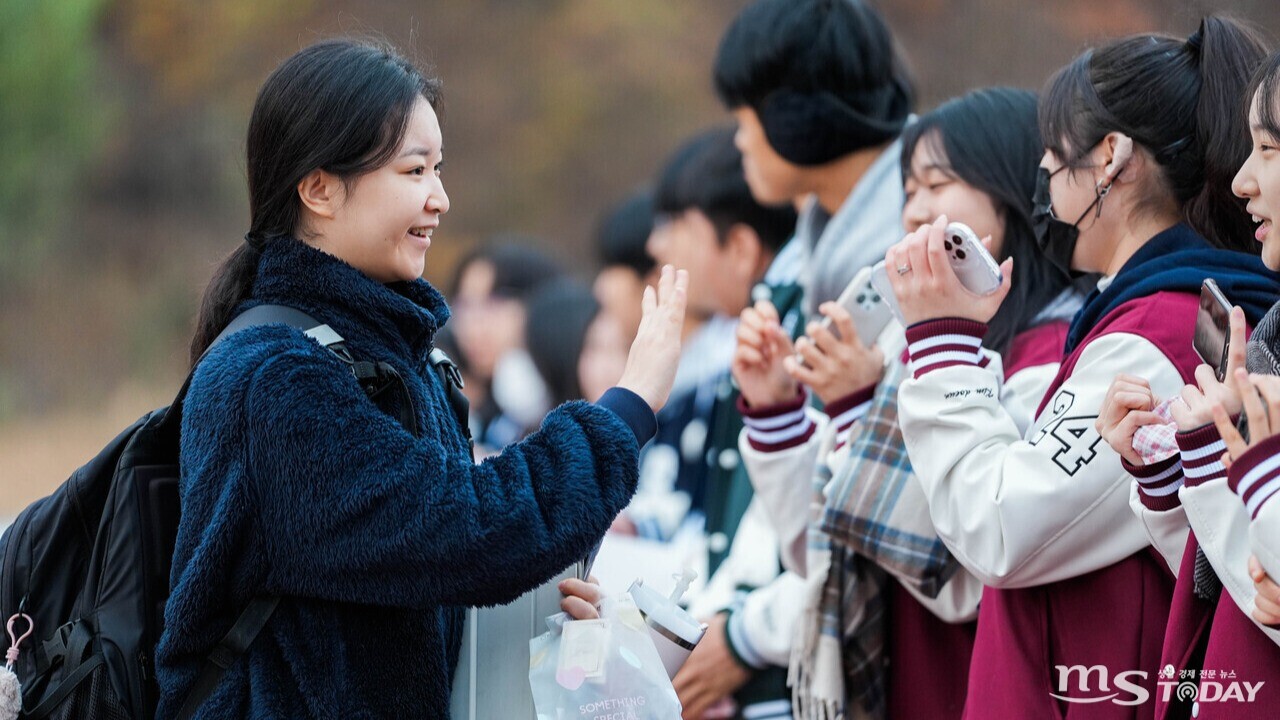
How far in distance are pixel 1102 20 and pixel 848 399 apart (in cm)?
535

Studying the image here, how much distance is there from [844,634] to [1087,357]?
30.4 inches

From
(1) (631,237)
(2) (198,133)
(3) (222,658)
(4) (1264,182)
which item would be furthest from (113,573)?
(2) (198,133)

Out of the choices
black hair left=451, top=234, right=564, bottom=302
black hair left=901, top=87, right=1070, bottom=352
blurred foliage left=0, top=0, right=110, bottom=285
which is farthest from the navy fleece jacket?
blurred foliage left=0, top=0, right=110, bottom=285

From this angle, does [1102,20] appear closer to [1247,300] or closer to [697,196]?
[697,196]

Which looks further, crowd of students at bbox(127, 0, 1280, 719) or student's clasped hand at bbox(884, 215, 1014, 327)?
student's clasped hand at bbox(884, 215, 1014, 327)

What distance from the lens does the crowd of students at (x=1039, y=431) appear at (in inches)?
70.7

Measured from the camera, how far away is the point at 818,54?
3537 mm

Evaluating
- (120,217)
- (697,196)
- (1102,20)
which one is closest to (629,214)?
(697,196)

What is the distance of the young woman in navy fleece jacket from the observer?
173 centimetres

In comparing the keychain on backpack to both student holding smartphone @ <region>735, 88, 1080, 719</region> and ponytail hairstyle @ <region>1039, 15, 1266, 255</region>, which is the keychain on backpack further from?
ponytail hairstyle @ <region>1039, 15, 1266, 255</region>

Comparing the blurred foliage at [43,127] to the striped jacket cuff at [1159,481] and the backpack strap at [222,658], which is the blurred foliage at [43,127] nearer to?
the backpack strap at [222,658]

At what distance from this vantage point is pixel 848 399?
8.79ft

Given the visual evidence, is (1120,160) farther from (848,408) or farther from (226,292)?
(226,292)

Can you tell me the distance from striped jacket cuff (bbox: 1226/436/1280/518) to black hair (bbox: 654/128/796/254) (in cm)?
282
